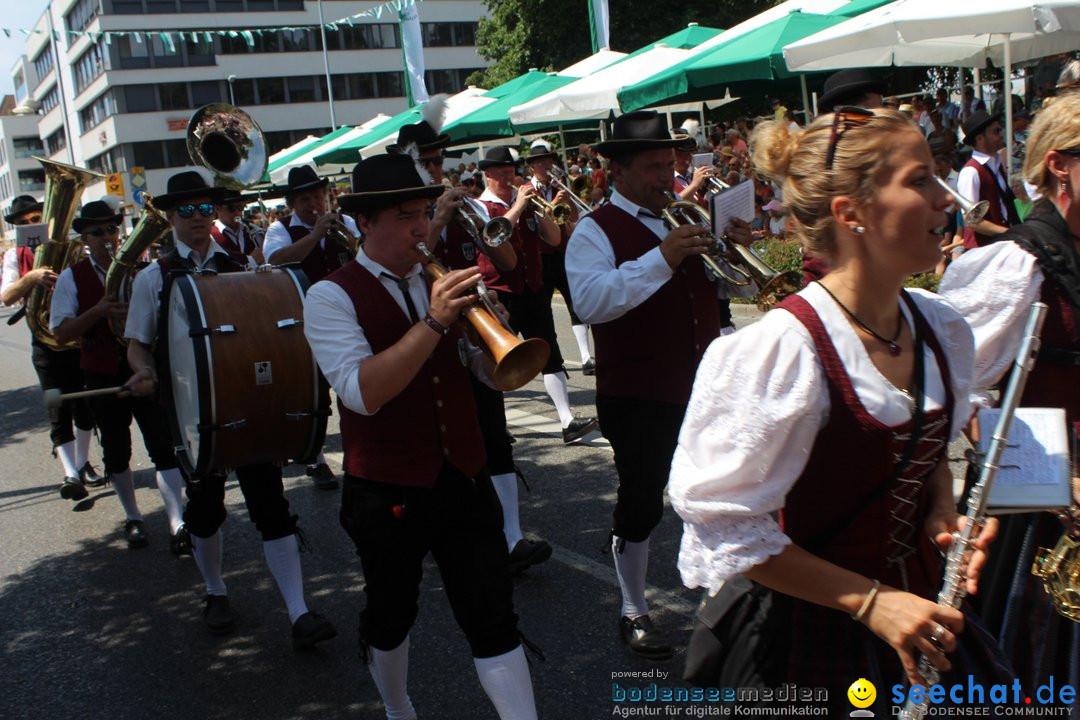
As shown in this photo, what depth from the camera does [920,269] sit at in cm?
201

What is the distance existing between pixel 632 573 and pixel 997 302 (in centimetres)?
176

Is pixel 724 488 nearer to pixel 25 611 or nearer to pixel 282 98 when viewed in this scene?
pixel 25 611

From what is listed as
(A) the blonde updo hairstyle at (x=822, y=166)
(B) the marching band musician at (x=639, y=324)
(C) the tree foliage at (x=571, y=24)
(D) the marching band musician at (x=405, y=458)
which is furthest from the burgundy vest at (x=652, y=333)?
(C) the tree foliage at (x=571, y=24)

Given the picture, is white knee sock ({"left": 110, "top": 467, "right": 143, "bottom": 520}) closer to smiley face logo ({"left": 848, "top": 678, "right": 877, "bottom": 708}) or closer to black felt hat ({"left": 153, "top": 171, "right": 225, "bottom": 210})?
black felt hat ({"left": 153, "top": 171, "right": 225, "bottom": 210})

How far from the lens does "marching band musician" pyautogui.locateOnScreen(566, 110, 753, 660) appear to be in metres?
3.75

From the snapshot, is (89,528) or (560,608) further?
(89,528)

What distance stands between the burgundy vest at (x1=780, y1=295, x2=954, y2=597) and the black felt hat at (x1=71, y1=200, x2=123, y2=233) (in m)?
5.16

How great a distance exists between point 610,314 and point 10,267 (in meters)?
5.42

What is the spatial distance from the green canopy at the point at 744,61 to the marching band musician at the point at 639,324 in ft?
22.4

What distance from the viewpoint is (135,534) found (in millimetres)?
5934

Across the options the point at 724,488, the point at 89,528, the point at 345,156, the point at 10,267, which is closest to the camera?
the point at 724,488

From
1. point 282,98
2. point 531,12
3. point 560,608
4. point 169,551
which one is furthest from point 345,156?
point 282,98

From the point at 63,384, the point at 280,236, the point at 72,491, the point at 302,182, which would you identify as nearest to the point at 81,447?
the point at 63,384

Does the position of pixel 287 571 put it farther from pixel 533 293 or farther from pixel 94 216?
pixel 533 293
